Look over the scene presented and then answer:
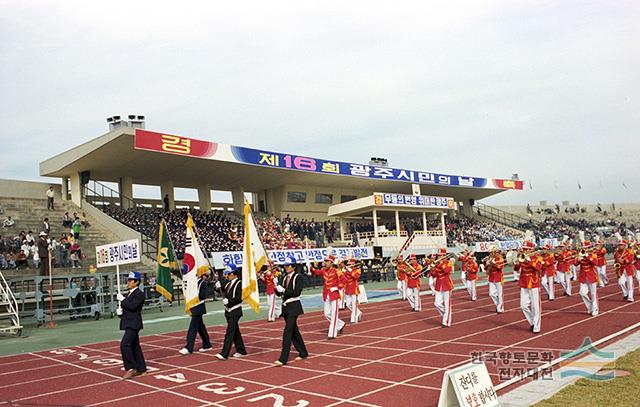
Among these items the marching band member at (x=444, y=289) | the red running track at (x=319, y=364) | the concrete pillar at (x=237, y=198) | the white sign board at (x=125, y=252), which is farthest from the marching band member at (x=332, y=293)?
the concrete pillar at (x=237, y=198)

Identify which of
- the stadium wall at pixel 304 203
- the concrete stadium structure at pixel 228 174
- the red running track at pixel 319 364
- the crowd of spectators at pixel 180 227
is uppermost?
the concrete stadium structure at pixel 228 174

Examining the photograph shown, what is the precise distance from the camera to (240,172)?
118ft

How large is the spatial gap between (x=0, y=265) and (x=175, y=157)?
38.8 ft

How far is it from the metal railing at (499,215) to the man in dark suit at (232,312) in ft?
180

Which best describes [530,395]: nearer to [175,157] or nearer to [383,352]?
[383,352]

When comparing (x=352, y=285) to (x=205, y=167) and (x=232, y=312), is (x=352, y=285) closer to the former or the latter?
(x=232, y=312)

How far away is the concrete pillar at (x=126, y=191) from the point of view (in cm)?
3362

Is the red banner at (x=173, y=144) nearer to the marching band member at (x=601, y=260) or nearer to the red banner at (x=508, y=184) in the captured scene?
the marching band member at (x=601, y=260)

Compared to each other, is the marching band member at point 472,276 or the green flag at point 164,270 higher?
the green flag at point 164,270

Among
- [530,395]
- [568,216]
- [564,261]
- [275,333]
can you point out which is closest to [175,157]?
[275,333]

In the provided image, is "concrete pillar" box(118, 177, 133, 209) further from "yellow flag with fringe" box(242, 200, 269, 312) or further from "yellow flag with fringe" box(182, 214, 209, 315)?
"yellow flag with fringe" box(242, 200, 269, 312)

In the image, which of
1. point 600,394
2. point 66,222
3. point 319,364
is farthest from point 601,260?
point 66,222

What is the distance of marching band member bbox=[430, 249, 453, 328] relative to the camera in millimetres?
12461

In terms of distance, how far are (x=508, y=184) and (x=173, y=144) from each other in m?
40.8
